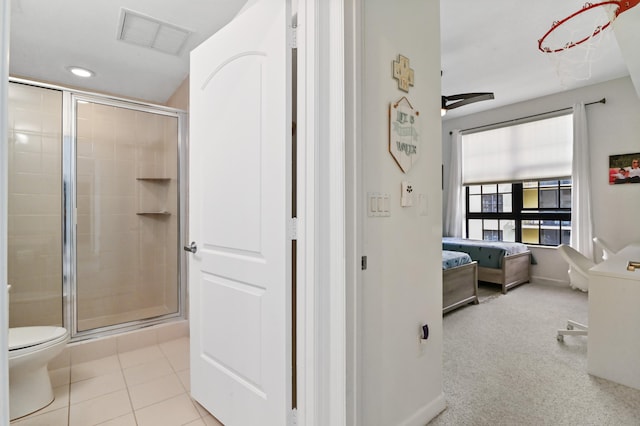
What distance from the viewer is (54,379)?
81.5 inches

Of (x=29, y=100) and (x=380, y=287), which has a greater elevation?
(x=29, y=100)

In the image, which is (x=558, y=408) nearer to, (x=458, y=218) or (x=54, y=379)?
(x=54, y=379)

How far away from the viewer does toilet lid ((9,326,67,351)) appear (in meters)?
1.67

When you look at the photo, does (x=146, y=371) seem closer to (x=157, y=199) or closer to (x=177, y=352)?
(x=177, y=352)

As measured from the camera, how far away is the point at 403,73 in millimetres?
1477

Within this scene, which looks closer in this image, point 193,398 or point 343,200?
point 343,200

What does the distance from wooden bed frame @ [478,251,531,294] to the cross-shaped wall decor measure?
3.37 m

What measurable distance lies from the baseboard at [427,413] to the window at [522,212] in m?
3.95

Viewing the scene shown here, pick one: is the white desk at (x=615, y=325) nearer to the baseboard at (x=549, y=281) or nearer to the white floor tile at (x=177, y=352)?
the baseboard at (x=549, y=281)

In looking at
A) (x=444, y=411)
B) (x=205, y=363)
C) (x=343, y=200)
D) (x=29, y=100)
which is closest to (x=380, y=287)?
(x=343, y=200)

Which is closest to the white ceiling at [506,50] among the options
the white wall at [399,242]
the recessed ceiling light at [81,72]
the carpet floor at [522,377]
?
the white wall at [399,242]

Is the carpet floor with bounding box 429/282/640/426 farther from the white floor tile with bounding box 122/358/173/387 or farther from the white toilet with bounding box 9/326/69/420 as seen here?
the white toilet with bounding box 9/326/69/420

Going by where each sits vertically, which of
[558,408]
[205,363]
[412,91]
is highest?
[412,91]

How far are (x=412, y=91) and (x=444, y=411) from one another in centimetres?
172
